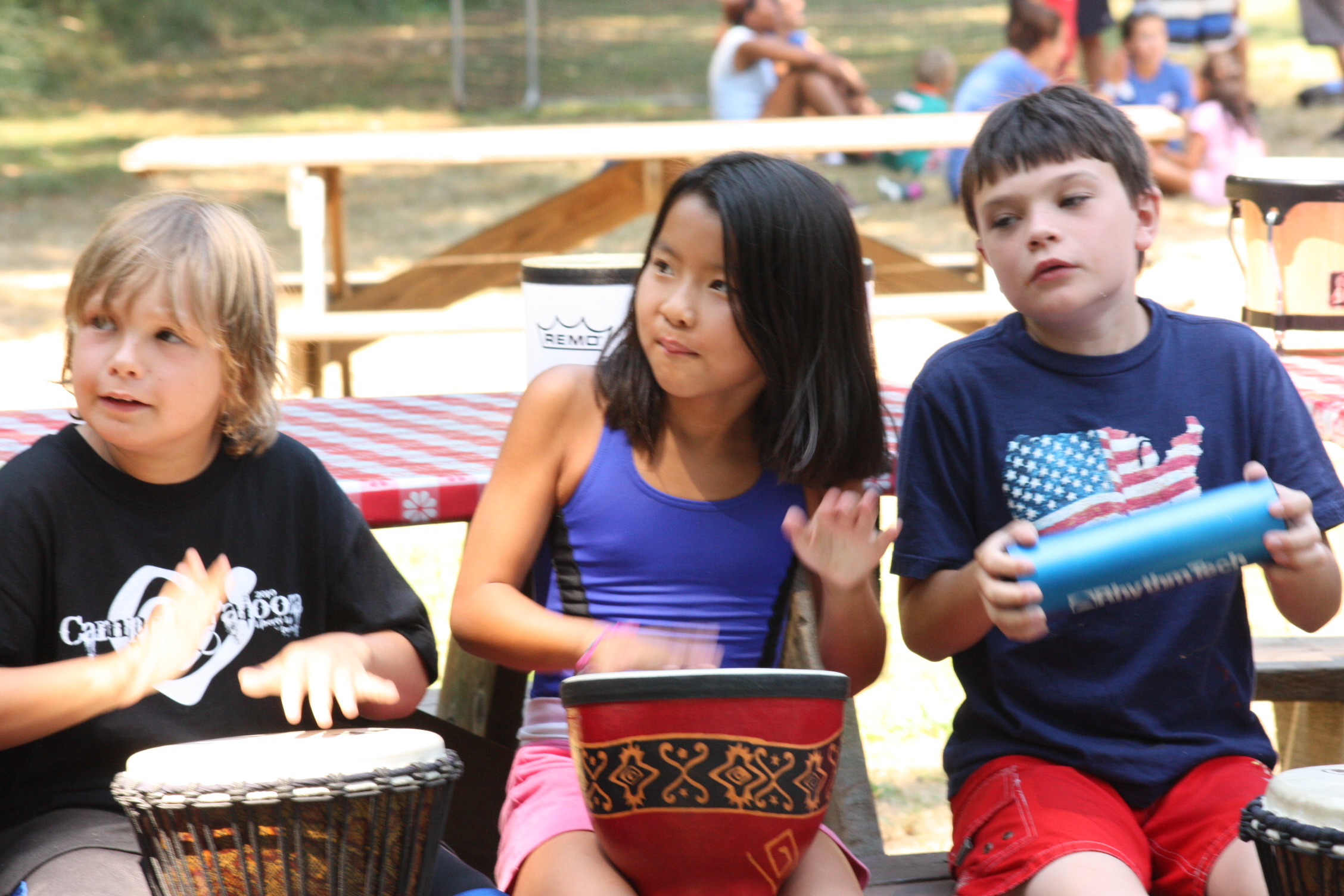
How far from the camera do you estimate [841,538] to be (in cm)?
170

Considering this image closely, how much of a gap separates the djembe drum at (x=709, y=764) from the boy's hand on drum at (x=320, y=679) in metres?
0.30

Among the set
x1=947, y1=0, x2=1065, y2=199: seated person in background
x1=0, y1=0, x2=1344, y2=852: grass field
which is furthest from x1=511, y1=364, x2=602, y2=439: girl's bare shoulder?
x1=947, y1=0, x2=1065, y2=199: seated person in background

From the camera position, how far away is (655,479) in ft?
6.31

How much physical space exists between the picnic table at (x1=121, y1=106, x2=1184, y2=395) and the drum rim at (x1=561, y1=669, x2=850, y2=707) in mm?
3750

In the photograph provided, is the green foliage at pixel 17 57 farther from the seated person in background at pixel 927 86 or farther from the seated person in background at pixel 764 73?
the seated person in background at pixel 927 86

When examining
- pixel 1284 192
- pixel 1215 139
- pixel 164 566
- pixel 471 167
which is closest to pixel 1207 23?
pixel 1215 139

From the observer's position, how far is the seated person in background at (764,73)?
1057 cm

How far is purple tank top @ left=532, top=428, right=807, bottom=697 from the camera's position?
189cm

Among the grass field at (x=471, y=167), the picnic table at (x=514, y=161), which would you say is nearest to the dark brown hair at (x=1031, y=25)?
the grass field at (x=471, y=167)

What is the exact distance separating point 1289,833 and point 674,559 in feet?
2.65

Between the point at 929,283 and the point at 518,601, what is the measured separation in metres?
4.96

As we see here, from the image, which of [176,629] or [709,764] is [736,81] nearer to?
[176,629]

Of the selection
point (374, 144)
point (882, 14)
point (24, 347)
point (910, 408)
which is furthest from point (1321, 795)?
point (882, 14)

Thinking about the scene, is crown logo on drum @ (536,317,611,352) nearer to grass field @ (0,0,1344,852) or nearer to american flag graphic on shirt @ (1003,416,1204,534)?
american flag graphic on shirt @ (1003,416,1204,534)
